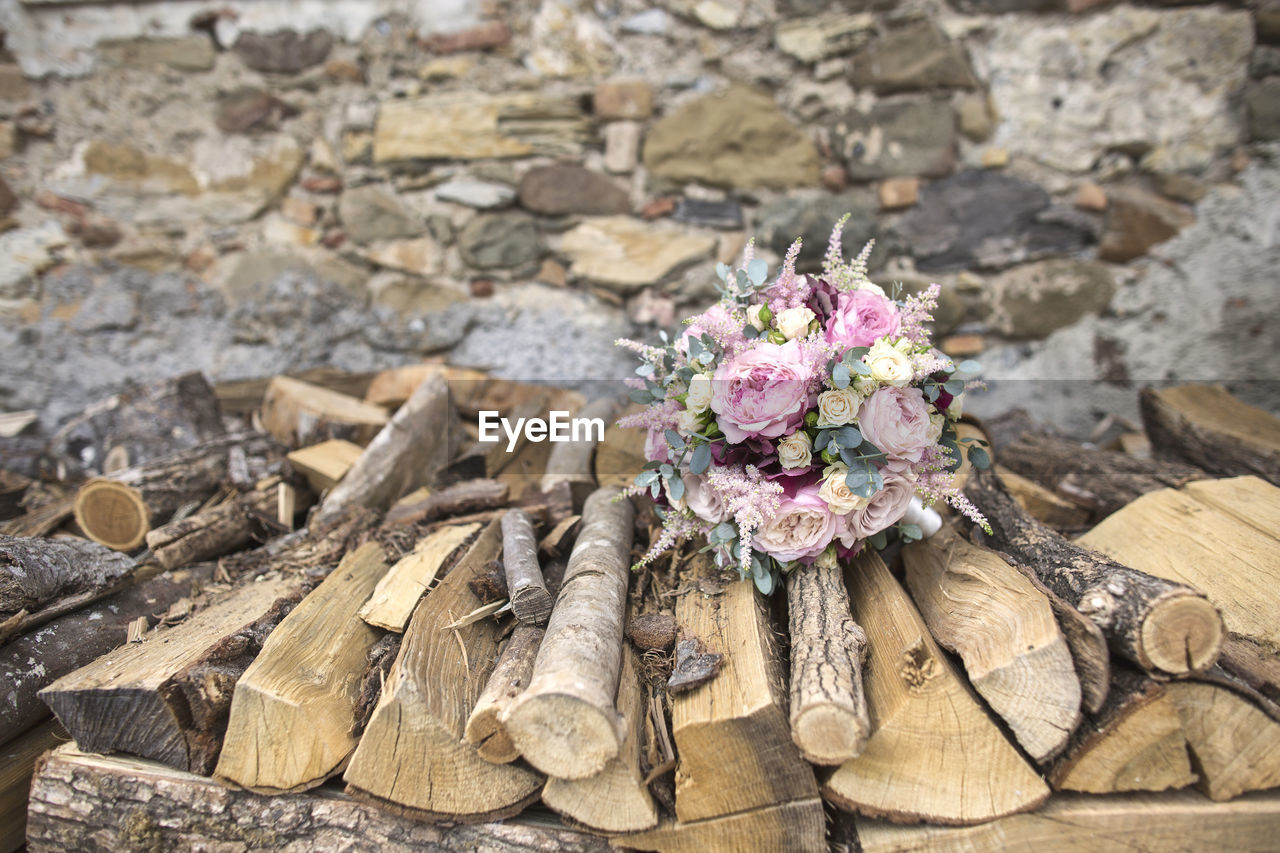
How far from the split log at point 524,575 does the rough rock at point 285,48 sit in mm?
2486

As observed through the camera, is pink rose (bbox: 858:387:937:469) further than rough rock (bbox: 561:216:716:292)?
No

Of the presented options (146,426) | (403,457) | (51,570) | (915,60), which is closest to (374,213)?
(146,426)

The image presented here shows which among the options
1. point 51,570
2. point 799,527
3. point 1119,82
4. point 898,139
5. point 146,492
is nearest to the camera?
point 799,527

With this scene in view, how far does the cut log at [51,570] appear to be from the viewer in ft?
5.27

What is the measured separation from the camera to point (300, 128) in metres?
3.07

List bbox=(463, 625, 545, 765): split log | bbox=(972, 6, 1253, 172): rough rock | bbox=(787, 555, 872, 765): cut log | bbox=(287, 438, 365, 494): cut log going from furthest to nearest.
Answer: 1. bbox=(972, 6, 1253, 172): rough rock
2. bbox=(287, 438, 365, 494): cut log
3. bbox=(463, 625, 545, 765): split log
4. bbox=(787, 555, 872, 765): cut log

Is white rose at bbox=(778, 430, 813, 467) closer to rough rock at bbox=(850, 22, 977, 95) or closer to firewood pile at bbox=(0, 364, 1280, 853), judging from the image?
firewood pile at bbox=(0, 364, 1280, 853)

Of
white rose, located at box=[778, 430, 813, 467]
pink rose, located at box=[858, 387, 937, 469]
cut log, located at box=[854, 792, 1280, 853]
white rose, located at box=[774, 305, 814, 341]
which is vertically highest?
white rose, located at box=[774, 305, 814, 341]

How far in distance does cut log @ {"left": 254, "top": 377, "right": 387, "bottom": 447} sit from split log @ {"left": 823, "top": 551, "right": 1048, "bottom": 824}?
203cm

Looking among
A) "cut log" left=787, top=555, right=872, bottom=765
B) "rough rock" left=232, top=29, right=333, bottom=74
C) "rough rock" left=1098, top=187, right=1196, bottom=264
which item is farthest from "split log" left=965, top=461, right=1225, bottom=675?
"rough rock" left=232, top=29, right=333, bottom=74

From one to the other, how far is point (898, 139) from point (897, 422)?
6.40 feet

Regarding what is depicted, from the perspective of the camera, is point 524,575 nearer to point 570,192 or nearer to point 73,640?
point 73,640

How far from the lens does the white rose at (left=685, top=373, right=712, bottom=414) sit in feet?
4.84

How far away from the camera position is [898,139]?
9.30ft
